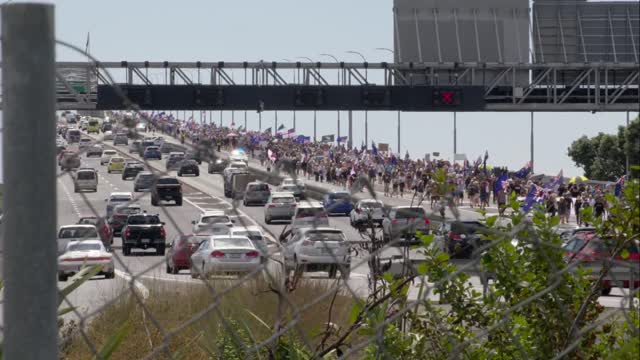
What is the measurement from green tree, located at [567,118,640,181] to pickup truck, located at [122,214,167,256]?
60515mm

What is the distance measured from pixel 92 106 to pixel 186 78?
433 inches

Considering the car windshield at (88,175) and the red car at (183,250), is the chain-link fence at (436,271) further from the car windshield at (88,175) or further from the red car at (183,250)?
the car windshield at (88,175)

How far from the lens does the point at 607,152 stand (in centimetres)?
12494

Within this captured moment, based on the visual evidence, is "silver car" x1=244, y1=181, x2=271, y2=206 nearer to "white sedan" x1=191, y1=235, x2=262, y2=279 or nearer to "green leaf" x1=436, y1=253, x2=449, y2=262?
"white sedan" x1=191, y1=235, x2=262, y2=279

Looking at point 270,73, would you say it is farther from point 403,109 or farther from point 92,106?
point 92,106

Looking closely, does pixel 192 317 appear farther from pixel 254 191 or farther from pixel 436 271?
pixel 254 191

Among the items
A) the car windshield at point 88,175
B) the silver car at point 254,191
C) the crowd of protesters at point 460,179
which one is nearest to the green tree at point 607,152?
the crowd of protesters at point 460,179

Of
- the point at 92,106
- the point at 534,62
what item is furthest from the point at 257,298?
the point at 534,62

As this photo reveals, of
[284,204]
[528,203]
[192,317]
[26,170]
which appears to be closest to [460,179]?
[528,203]

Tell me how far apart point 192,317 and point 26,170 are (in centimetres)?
831

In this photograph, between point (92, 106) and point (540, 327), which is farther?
point (92, 106)

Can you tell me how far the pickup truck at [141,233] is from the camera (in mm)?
30188

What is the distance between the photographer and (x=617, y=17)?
285 feet

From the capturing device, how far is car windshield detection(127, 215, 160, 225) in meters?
43.2
